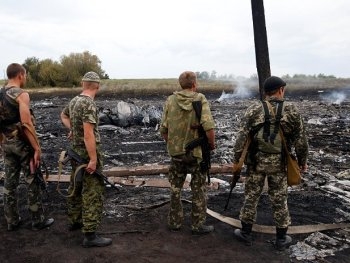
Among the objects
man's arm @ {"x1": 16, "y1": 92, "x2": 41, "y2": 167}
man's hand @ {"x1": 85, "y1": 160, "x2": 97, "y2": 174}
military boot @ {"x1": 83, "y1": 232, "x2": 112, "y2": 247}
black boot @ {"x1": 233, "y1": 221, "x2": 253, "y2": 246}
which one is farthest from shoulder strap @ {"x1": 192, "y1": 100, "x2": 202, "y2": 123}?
man's arm @ {"x1": 16, "y1": 92, "x2": 41, "y2": 167}

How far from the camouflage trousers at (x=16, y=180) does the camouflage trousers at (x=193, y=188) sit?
183 cm

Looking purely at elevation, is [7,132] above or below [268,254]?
above

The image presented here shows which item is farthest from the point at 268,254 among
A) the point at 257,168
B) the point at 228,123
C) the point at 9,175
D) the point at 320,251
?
the point at 228,123

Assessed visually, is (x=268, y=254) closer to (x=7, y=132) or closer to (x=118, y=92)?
(x=7, y=132)

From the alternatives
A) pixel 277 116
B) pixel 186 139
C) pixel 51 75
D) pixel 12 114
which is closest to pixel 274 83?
pixel 277 116

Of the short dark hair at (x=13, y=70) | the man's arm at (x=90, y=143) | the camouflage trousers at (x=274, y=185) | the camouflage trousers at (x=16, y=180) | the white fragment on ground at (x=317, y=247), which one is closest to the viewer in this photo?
the man's arm at (x=90, y=143)

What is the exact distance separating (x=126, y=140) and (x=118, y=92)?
27147 millimetres

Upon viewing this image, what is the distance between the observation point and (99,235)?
4891 millimetres

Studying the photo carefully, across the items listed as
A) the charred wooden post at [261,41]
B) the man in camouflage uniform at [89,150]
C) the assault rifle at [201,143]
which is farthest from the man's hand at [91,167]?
the charred wooden post at [261,41]

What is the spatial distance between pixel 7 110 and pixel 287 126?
354 centimetres

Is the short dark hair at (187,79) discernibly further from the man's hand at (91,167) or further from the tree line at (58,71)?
the tree line at (58,71)

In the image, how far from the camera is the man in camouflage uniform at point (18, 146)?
15.5ft

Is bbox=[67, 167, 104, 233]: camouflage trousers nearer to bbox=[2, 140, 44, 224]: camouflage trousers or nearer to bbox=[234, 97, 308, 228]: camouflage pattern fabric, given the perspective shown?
bbox=[2, 140, 44, 224]: camouflage trousers

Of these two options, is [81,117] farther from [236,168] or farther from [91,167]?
[236,168]
